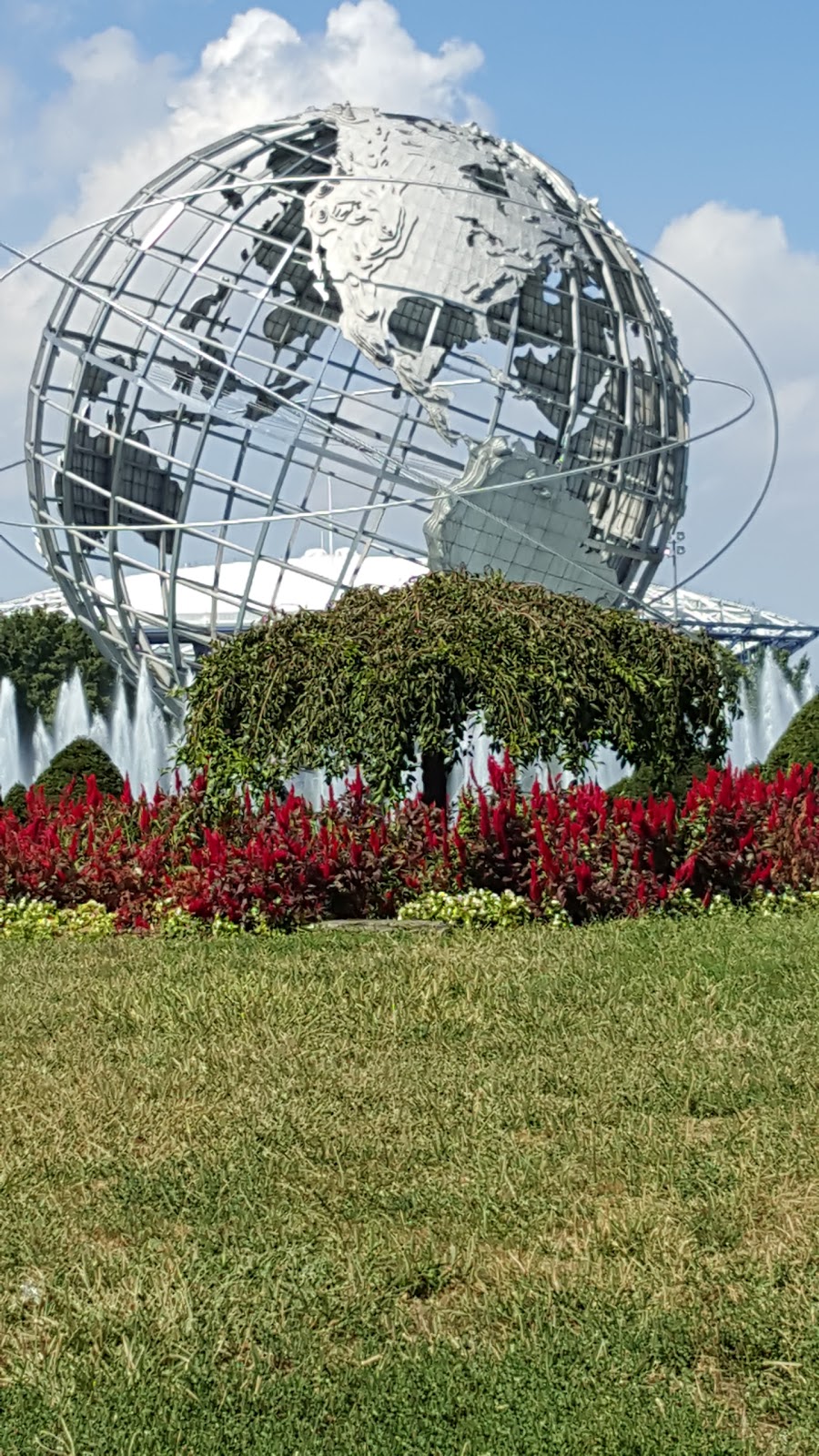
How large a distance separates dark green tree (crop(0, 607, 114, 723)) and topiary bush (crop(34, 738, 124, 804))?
3049cm

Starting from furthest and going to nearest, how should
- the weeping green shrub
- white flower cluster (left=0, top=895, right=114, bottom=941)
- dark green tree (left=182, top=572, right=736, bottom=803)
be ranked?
1. the weeping green shrub
2. dark green tree (left=182, top=572, right=736, bottom=803)
3. white flower cluster (left=0, top=895, right=114, bottom=941)

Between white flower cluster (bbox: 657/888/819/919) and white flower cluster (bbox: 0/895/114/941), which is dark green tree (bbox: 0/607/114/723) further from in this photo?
white flower cluster (bbox: 657/888/819/919)

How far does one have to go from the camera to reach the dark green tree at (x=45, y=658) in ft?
153

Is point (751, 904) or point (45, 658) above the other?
point (45, 658)

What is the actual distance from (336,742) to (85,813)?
2.21 meters

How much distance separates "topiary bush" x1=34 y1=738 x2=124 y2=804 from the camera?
15628 mm

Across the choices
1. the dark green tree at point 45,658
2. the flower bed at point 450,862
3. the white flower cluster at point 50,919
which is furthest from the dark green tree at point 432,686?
the dark green tree at point 45,658

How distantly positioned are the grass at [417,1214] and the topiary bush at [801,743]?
854 cm

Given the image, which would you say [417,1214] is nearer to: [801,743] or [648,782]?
[648,782]

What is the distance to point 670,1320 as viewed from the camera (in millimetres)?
3404

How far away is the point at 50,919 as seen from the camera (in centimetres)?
962

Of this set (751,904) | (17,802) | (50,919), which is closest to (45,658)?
(17,802)

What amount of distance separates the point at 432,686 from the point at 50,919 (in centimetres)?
277

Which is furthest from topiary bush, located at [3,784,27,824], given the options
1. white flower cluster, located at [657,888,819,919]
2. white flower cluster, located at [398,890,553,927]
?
white flower cluster, located at [657,888,819,919]
